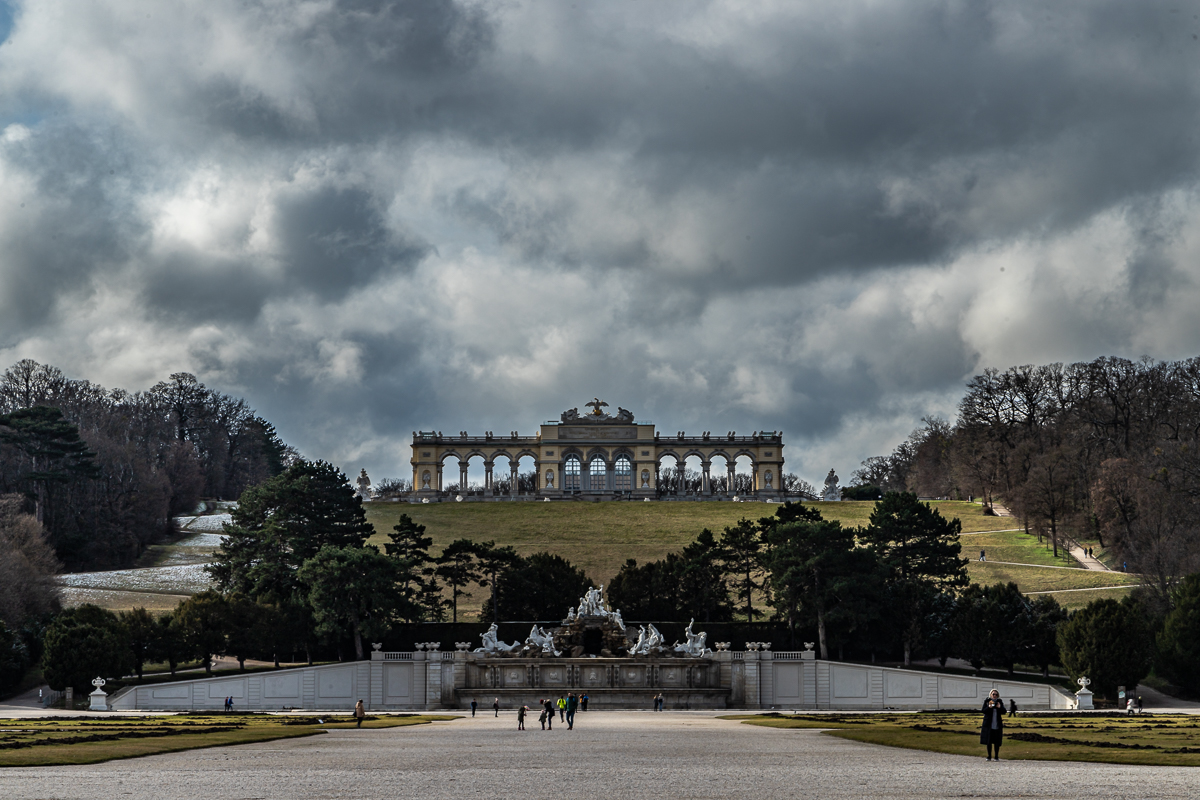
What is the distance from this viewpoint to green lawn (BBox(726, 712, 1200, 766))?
2322 centimetres

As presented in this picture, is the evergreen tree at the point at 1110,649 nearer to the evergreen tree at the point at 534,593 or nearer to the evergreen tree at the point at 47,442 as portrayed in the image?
the evergreen tree at the point at 534,593

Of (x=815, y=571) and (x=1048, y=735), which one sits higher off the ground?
(x=815, y=571)

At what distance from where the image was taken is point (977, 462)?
8725 centimetres

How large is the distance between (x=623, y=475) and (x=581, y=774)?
9594 centimetres

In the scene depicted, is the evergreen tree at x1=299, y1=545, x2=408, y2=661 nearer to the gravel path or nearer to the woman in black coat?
the gravel path

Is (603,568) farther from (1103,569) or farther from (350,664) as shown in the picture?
(1103,569)

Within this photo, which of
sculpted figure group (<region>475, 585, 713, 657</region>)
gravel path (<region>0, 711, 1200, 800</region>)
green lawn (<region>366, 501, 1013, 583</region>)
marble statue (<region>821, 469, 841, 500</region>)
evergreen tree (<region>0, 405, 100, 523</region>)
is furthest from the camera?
marble statue (<region>821, 469, 841, 500</region>)

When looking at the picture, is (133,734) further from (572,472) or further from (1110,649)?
(572,472)

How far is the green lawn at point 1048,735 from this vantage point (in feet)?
76.2

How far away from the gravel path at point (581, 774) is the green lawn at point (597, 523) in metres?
43.9

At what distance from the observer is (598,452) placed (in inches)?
4555

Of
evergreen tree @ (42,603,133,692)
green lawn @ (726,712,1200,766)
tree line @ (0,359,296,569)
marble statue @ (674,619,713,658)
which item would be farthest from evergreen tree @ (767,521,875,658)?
tree line @ (0,359,296,569)

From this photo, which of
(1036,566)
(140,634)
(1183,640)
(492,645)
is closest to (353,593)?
(492,645)

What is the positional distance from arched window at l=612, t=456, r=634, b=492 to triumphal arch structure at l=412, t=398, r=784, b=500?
93 millimetres
